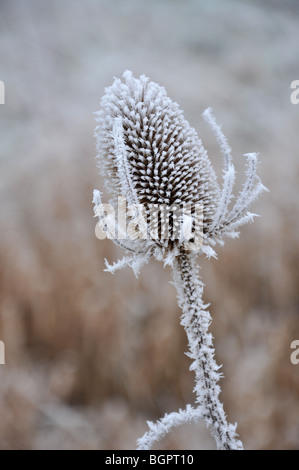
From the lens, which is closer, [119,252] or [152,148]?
[152,148]

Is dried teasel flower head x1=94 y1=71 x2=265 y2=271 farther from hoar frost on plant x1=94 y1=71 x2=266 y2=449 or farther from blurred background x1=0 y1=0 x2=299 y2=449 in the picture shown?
blurred background x1=0 y1=0 x2=299 y2=449

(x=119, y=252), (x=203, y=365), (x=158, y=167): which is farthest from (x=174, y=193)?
(x=119, y=252)

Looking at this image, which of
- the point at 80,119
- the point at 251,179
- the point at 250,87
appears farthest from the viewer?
the point at 250,87

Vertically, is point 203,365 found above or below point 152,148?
below

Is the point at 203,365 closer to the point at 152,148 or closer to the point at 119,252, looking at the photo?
the point at 152,148

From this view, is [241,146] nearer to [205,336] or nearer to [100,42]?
[100,42]

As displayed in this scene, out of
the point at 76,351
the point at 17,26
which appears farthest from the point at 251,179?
the point at 17,26

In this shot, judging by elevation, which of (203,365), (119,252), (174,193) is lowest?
(203,365)

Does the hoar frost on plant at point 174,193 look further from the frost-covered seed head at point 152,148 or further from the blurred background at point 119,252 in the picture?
the blurred background at point 119,252
